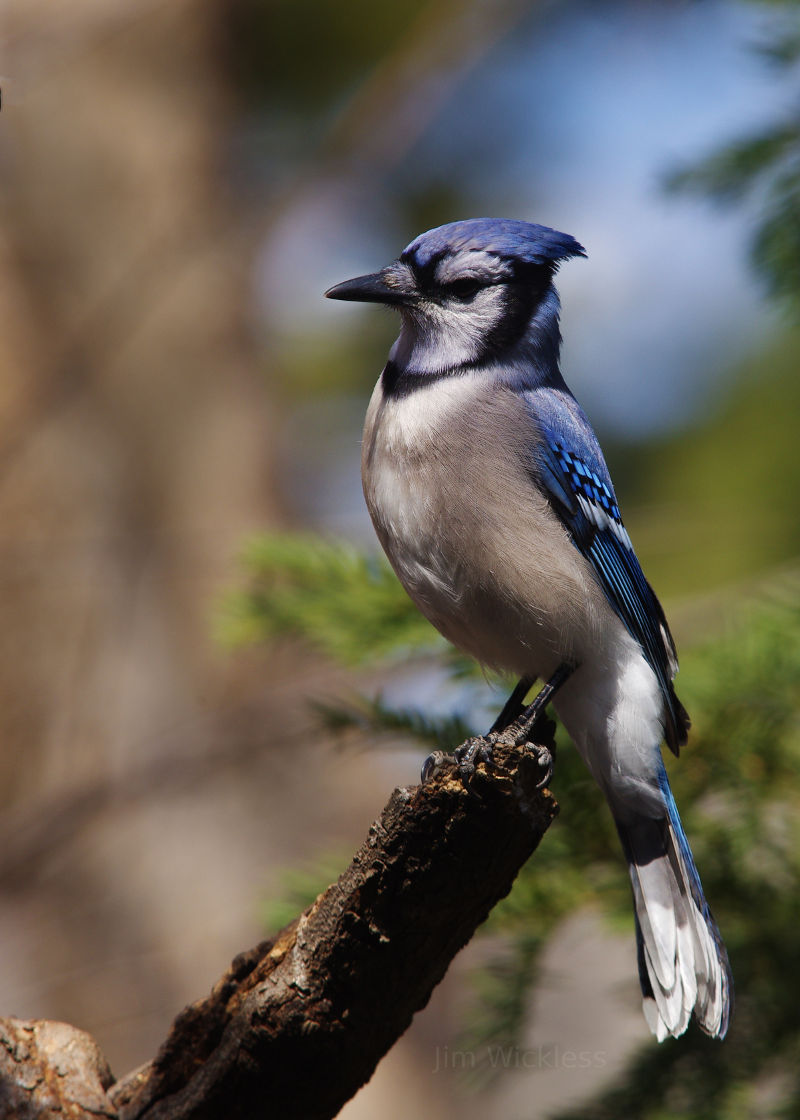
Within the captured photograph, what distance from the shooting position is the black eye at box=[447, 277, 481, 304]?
251 cm

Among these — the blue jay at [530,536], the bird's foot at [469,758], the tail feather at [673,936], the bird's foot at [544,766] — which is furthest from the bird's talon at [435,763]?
the tail feather at [673,936]

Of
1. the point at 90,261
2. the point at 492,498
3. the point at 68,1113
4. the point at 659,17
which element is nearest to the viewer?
the point at 68,1113

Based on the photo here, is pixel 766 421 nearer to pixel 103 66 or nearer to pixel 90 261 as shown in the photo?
pixel 90 261

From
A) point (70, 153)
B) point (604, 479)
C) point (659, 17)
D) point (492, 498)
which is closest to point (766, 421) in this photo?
point (659, 17)

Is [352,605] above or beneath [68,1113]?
above

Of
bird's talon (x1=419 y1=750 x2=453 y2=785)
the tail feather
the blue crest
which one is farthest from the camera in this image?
the blue crest

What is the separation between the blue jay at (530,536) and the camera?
223 cm

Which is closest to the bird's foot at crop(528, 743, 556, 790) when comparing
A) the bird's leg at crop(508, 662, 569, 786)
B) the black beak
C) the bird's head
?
the bird's leg at crop(508, 662, 569, 786)

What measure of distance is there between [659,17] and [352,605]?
3.60 metres

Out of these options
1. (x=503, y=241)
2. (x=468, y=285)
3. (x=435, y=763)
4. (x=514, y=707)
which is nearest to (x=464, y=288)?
(x=468, y=285)

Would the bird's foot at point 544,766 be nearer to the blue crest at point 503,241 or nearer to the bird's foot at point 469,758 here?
the bird's foot at point 469,758

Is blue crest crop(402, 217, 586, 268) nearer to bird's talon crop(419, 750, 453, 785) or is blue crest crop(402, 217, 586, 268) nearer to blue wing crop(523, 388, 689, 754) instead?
blue wing crop(523, 388, 689, 754)

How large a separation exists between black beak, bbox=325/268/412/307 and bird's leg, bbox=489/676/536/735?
97 cm

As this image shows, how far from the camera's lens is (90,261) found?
549 centimetres
